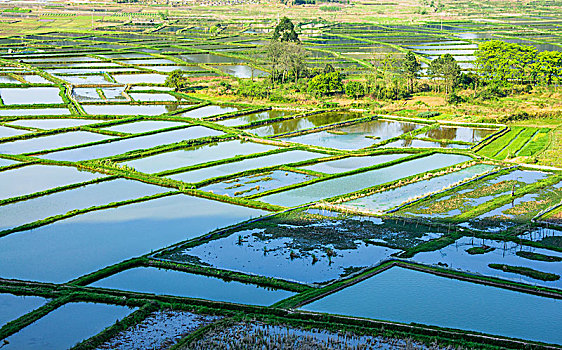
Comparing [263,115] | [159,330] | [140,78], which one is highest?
[140,78]


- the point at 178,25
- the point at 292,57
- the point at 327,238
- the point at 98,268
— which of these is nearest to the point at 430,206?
the point at 327,238

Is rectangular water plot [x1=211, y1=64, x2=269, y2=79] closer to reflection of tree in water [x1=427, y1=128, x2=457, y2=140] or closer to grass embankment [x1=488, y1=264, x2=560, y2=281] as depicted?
reflection of tree in water [x1=427, y1=128, x2=457, y2=140]

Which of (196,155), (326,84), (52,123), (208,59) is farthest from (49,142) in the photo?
(208,59)

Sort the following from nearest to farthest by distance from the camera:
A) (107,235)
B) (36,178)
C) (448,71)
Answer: (107,235) → (36,178) → (448,71)

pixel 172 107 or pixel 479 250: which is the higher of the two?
pixel 172 107

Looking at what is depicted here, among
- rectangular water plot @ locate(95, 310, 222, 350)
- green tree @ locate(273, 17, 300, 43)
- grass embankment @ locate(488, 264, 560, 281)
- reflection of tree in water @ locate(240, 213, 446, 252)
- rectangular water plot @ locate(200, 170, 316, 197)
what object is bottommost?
rectangular water plot @ locate(95, 310, 222, 350)

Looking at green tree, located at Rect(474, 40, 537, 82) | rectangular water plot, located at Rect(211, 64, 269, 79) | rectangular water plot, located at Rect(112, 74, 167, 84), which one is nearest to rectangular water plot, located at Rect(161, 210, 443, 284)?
green tree, located at Rect(474, 40, 537, 82)

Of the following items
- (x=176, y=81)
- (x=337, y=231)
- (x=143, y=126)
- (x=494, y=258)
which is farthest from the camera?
(x=176, y=81)

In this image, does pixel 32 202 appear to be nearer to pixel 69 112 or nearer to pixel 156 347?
pixel 156 347

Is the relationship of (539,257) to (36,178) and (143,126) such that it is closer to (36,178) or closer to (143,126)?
(36,178)
